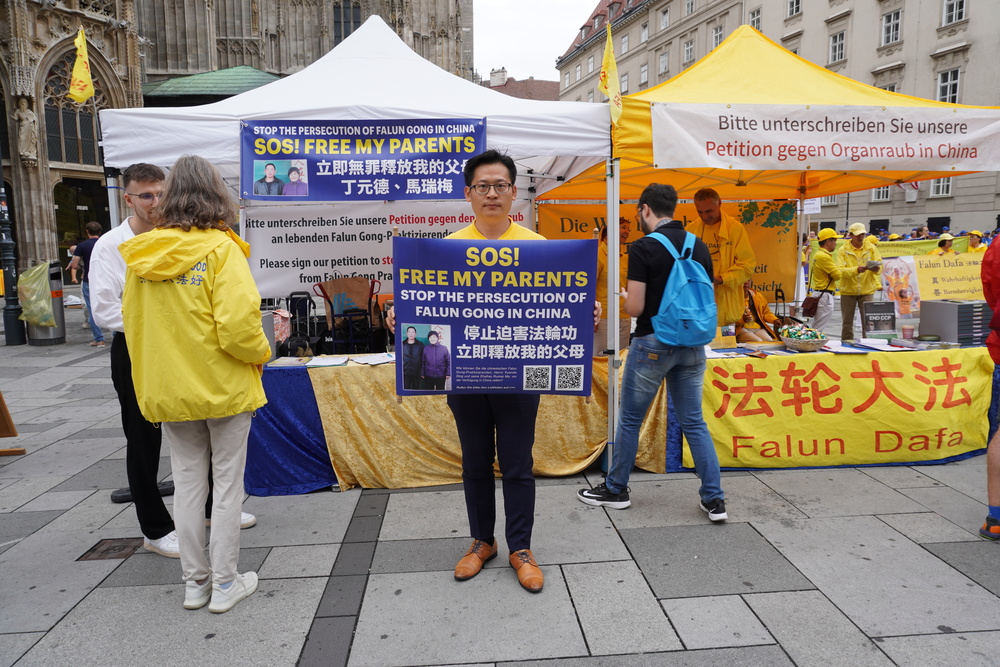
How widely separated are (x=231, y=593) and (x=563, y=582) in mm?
1473

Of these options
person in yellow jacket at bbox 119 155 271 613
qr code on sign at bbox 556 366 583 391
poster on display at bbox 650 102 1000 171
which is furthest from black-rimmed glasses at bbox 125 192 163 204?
poster on display at bbox 650 102 1000 171

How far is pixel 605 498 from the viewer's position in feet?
12.3

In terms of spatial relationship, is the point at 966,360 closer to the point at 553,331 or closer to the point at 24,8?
the point at 553,331

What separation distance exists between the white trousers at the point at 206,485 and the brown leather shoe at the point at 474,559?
1.00 meters

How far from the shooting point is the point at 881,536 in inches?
130

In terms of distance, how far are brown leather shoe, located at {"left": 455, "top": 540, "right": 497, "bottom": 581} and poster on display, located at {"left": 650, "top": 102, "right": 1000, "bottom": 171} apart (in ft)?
8.27

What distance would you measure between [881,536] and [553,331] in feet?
6.93

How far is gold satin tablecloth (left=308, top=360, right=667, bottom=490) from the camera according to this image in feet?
13.5

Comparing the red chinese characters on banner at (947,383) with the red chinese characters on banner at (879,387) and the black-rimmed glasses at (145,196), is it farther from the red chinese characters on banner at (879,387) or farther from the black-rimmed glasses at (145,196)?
the black-rimmed glasses at (145,196)

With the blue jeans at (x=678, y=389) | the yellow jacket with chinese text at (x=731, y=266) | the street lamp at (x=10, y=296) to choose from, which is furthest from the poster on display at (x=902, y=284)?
the street lamp at (x=10, y=296)

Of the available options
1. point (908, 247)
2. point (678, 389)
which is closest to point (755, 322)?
point (678, 389)

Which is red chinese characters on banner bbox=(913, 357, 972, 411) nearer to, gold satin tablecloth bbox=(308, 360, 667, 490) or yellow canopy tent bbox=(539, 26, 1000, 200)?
yellow canopy tent bbox=(539, 26, 1000, 200)

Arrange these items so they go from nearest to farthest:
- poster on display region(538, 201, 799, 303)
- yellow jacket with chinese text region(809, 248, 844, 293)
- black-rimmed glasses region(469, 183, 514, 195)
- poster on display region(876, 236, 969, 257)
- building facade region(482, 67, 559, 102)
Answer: black-rimmed glasses region(469, 183, 514, 195)
poster on display region(538, 201, 799, 303)
yellow jacket with chinese text region(809, 248, 844, 293)
poster on display region(876, 236, 969, 257)
building facade region(482, 67, 559, 102)

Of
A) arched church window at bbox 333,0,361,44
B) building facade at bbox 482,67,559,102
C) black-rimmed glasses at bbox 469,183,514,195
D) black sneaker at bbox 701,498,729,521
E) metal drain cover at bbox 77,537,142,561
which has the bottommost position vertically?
metal drain cover at bbox 77,537,142,561
